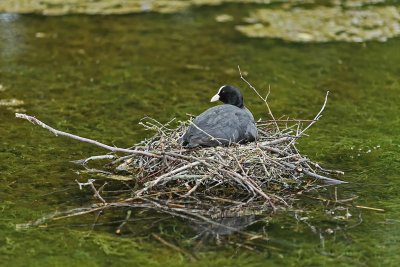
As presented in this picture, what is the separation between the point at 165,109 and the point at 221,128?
283 cm

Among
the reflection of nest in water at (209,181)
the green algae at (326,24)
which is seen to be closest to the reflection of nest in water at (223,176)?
the reflection of nest in water at (209,181)

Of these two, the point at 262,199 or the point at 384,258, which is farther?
the point at 262,199

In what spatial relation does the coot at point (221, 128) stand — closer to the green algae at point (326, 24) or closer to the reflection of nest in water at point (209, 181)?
the reflection of nest in water at point (209, 181)

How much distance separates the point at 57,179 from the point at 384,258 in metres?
2.91

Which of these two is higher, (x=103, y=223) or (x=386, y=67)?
(x=103, y=223)

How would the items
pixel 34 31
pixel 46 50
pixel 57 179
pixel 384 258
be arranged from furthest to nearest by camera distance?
pixel 34 31
pixel 46 50
pixel 57 179
pixel 384 258

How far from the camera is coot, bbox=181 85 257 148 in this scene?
6777 millimetres

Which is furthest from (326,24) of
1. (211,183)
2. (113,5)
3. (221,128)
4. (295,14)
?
(211,183)

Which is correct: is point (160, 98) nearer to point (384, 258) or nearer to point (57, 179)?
point (57, 179)

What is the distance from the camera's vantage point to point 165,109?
9656 mm

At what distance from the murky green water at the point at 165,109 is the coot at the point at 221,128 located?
90 cm

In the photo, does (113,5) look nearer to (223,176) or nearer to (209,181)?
(209,181)

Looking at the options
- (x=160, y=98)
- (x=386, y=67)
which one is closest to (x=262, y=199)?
(x=160, y=98)

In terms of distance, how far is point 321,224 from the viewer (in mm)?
6129
